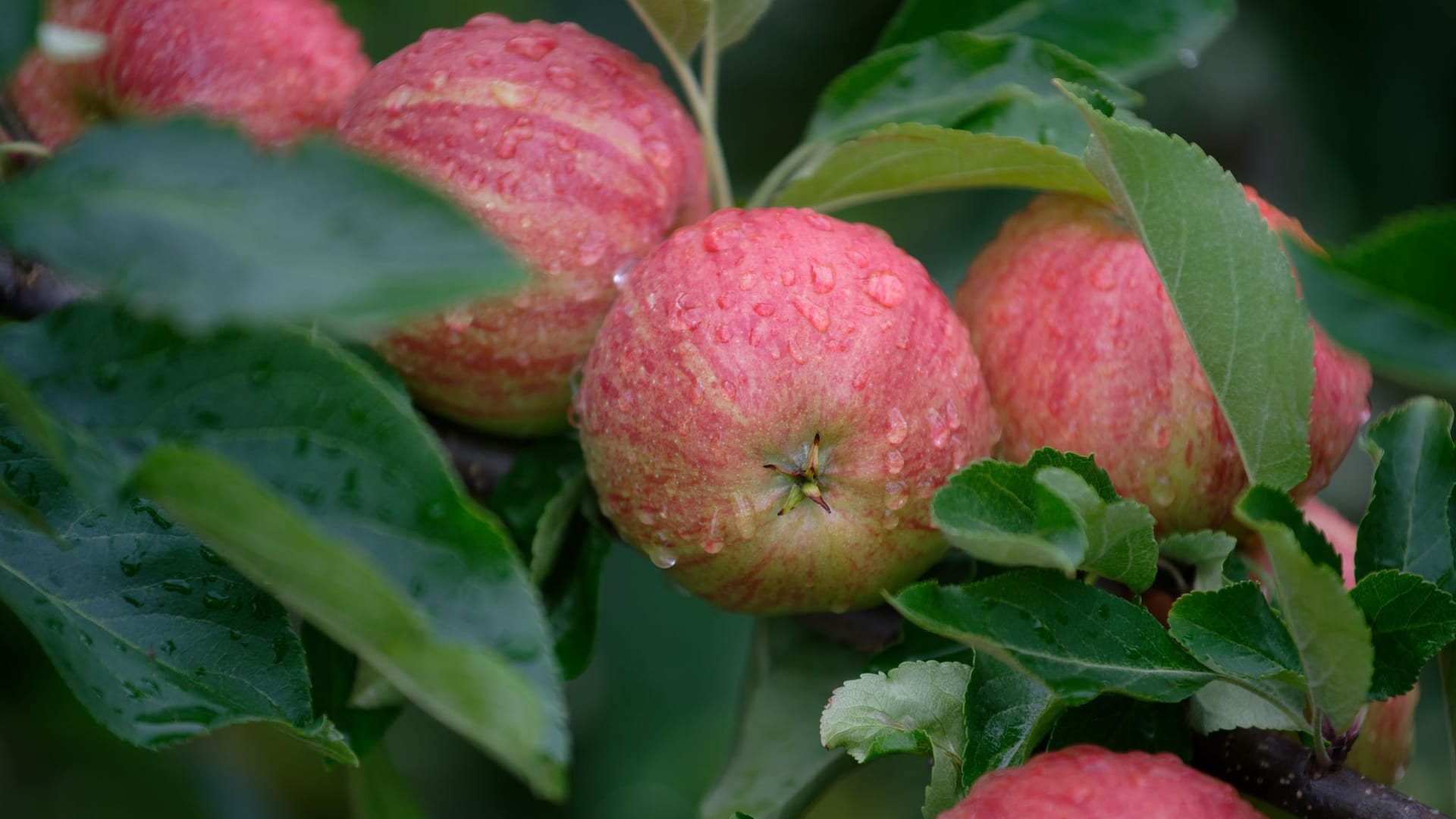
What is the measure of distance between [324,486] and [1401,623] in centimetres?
53

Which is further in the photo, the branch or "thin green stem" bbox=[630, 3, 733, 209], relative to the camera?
"thin green stem" bbox=[630, 3, 733, 209]

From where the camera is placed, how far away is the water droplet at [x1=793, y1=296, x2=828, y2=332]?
0.68 meters

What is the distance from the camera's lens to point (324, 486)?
1.77 ft

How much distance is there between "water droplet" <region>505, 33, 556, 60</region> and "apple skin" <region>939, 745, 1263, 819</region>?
0.51 m

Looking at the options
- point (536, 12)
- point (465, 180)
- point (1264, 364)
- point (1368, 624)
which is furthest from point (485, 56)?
point (536, 12)

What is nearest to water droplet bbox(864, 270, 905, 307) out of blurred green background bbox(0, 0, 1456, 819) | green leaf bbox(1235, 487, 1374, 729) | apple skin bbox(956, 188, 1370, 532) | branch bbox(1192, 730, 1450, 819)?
apple skin bbox(956, 188, 1370, 532)

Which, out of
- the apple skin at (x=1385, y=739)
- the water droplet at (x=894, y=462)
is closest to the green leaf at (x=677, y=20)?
the water droplet at (x=894, y=462)

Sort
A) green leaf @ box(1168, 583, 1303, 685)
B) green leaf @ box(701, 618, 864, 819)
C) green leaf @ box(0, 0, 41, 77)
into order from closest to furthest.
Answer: green leaf @ box(0, 0, 41, 77) → green leaf @ box(1168, 583, 1303, 685) → green leaf @ box(701, 618, 864, 819)

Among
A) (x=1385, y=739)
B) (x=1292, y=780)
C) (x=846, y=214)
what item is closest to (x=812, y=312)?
(x=1292, y=780)

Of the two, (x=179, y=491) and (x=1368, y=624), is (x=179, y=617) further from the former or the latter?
(x=1368, y=624)

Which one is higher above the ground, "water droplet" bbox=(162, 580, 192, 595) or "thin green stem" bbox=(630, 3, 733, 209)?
"thin green stem" bbox=(630, 3, 733, 209)

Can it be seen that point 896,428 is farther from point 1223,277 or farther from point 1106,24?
point 1106,24

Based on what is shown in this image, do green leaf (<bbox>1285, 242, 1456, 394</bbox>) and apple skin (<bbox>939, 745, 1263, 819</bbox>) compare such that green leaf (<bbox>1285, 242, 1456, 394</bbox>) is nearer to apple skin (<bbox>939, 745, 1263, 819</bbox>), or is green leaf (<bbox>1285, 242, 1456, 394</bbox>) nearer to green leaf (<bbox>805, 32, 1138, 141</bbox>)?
apple skin (<bbox>939, 745, 1263, 819</bbox>)

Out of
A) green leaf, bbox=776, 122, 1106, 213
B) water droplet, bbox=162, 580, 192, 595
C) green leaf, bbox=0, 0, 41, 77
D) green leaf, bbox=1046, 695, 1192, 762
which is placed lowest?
green leaf, bbox=1046, 695, 1192, 762
